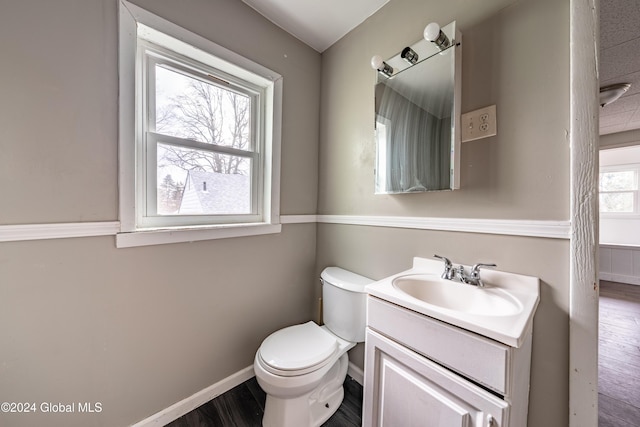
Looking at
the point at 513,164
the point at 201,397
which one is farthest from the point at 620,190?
the point at 201,397

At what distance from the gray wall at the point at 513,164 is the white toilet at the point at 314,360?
257mm

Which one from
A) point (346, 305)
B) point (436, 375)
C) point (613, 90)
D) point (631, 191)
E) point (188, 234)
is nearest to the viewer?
point (436, 375)

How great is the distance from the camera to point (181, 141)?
1.27 meters

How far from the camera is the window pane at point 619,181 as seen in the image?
3.56 metres

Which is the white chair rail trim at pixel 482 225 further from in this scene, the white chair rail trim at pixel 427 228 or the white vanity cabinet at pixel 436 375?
the white vanity cabinet at pixel 436 375

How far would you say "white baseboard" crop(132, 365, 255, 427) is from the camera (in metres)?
1.15

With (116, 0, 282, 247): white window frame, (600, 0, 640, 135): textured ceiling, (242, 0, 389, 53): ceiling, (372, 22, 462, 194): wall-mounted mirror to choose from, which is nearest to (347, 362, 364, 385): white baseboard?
(116, 0, 282, 247): white window frame

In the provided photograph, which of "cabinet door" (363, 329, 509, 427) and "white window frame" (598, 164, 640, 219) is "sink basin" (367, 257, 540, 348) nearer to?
"cabinet door" (363, 329, 509, 427)

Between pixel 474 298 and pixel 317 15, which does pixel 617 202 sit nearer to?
pixel 474 298

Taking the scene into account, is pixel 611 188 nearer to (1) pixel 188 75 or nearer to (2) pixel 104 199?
(1) pixel 188 75

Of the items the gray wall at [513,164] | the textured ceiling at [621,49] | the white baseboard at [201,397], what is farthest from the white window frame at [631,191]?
the white baseboard at [201,397]

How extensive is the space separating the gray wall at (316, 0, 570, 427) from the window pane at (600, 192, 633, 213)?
15.7 ft

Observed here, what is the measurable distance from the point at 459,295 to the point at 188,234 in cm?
133

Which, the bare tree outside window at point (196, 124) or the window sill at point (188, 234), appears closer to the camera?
the window sill at point (188, 234)
